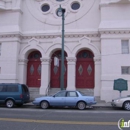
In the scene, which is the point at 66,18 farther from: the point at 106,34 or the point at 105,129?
the point at 105,129

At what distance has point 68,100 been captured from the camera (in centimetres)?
1348

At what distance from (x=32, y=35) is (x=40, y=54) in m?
2.17

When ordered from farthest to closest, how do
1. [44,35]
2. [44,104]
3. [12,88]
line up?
[44,35]
[12,88]
[44,104]

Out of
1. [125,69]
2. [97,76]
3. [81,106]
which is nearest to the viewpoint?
[81,106]

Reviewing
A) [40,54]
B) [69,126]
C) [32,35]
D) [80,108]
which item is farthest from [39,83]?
[69,126]

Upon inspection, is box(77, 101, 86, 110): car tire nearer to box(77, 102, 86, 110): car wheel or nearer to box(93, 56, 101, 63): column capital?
box(77, 102, 86, 110): car wheel

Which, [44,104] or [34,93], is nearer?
[44,104]

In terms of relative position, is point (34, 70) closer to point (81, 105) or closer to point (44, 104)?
point (44, 104)

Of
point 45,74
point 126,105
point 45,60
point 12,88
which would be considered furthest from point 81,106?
point 45,60

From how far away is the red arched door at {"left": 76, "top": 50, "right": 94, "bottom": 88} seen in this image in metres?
19.4

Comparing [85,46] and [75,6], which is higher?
[75,6]

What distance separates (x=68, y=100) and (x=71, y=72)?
570cm

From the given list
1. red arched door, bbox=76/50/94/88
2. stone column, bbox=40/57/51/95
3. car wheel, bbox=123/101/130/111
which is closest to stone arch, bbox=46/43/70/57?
stone column, bbox=40/57/51/95

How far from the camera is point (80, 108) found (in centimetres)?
1331
